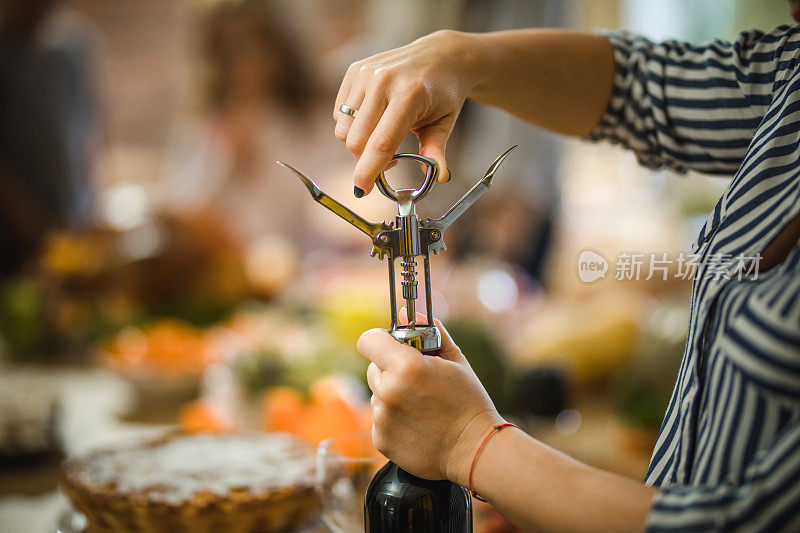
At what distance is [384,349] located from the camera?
1.51 ft

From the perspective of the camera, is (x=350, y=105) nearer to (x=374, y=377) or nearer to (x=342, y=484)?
(x=374, y=377)

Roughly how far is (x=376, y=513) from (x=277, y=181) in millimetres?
2312

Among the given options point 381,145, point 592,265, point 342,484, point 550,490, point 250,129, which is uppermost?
point 250,129

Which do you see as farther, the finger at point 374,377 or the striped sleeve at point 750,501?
the finger at point 374,377

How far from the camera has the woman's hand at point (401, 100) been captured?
1.58 feet

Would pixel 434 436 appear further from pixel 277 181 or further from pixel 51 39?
pixel 51 39

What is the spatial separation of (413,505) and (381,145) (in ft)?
0.91

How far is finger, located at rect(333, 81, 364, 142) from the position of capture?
51cm

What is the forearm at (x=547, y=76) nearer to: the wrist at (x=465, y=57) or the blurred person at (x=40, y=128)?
the wrist at (x=465, y=57)

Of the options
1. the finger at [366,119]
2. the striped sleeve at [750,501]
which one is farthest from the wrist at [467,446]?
the finger at [366,119]

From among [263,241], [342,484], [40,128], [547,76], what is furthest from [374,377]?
[40,128]

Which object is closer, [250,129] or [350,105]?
[350,105]

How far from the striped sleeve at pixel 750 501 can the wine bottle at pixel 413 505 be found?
158mm

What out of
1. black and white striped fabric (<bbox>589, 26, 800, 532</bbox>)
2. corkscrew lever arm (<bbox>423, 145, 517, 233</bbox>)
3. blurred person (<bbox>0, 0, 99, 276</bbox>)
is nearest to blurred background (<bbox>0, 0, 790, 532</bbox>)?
blurred person (<bbox>0, 0, 99, 276</bbox>)
